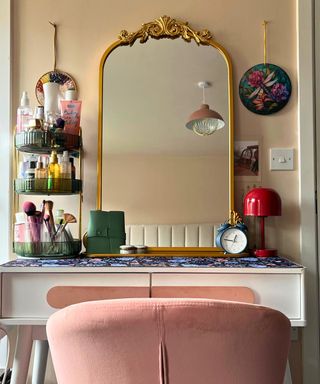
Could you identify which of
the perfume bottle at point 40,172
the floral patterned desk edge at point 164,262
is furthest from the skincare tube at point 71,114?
the floral patterned desk edge at point 164,262

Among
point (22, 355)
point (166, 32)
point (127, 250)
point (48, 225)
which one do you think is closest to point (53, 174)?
point (48, 225)

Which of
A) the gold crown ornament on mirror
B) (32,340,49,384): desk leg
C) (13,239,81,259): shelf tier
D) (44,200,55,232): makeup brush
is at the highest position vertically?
the gold crown ornament on mirror

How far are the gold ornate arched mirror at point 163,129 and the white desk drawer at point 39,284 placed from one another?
0.40 m

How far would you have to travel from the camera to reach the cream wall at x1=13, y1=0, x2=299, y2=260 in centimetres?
162

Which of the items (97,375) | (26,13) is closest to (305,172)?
(97,375)

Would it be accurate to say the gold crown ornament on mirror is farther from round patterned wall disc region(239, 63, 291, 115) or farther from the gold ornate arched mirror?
round patterned wall disc region(239, 63, 291, 115)

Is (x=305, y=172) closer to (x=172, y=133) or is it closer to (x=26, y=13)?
(x=172, y=133)

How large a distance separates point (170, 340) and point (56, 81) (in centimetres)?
126

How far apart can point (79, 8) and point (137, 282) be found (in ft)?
3.92

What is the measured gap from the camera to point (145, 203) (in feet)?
5.29

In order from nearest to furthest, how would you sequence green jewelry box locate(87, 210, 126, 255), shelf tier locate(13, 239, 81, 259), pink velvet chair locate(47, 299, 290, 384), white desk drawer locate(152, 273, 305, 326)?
pink velvet chair locate(47, 299, 290, 384)
white desk drawer locate(152, 273, 305, 326)
shelf tier locate(13, 239, 81, 259)
green jewelry box locate(87, 210, 126, 255)

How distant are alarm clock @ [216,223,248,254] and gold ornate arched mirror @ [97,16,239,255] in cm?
11

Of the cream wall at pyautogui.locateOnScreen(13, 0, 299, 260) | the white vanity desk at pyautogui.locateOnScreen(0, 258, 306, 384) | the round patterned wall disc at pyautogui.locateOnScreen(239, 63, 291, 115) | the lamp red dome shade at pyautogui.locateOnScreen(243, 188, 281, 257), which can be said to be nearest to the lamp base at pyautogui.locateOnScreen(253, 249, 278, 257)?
the lamp red dome shade at pyautogui.locateOnScreen(243, 188, 281, 257)

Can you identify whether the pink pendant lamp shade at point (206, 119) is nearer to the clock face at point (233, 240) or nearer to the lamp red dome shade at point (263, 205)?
the lamp red dome shade at point (263, 205)
